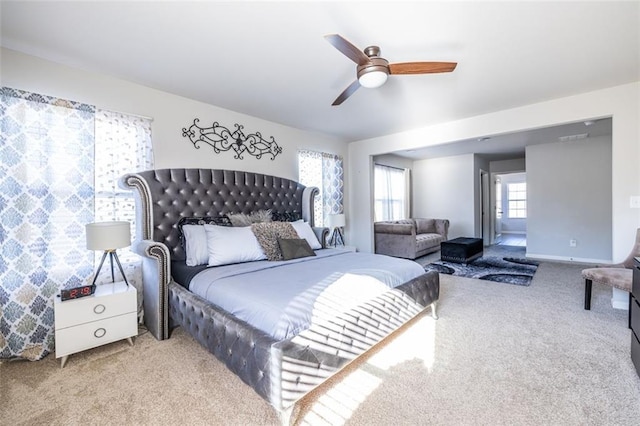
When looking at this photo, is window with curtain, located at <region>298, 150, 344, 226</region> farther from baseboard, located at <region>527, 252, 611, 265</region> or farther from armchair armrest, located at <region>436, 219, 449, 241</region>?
baseboard, located at <region>527, 252, 611, 265</region>

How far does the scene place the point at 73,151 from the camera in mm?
2453

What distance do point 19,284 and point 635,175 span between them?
599 centimetres

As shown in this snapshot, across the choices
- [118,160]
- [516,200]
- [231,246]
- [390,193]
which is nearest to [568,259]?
[390,193]

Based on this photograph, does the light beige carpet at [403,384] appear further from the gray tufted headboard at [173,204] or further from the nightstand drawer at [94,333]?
the gray tufted headboard at [173,204]

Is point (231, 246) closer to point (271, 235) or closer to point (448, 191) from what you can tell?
point (271, 235)

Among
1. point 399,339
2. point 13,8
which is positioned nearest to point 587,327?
point 399,339

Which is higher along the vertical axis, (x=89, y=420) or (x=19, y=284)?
(x=19, y=284)

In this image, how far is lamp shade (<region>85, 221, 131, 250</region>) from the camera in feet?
7.23

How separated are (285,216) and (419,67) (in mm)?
2576

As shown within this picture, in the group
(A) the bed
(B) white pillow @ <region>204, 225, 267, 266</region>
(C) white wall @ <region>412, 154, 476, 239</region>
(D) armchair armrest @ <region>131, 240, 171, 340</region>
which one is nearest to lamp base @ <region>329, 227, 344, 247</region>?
(A) the bed

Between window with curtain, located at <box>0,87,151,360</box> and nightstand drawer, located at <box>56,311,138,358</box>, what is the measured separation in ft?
1.29

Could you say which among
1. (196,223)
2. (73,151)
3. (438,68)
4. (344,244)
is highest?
(438,68)

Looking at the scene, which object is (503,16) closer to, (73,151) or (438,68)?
(438,68)

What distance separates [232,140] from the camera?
3715mm
